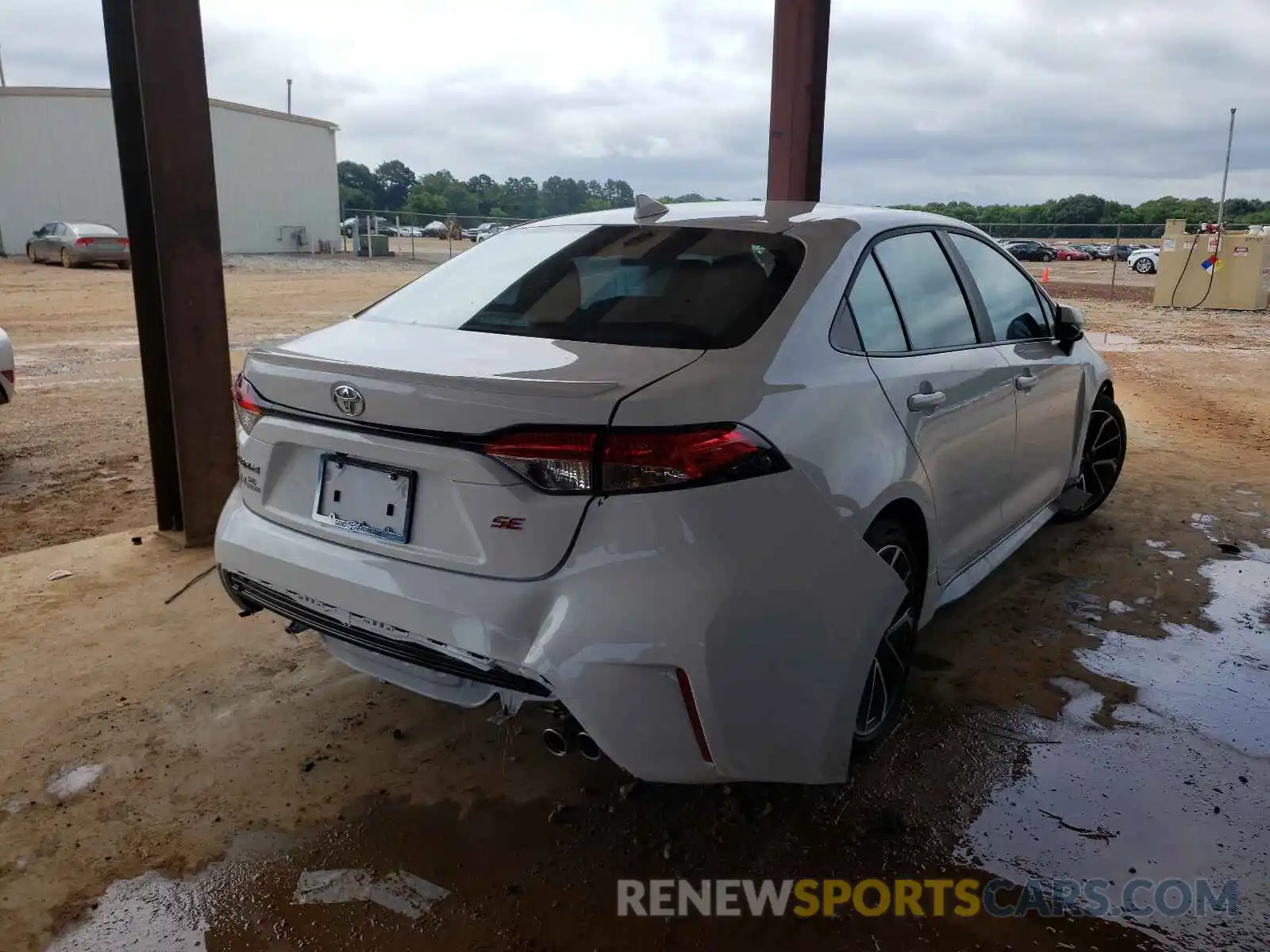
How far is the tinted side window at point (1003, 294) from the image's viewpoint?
3756 mm

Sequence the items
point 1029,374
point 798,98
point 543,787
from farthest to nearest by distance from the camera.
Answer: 1. point 798,98
2. point 1029,374
3. point 543,787

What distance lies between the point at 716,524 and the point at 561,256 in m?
1.34

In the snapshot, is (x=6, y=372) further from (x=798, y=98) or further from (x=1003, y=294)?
(x=1003, y=294)

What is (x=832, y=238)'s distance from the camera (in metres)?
2.92

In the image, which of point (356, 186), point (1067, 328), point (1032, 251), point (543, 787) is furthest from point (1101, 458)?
point (356, 186)

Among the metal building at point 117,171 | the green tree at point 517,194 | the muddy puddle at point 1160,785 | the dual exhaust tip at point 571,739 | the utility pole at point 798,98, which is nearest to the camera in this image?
the dual exhaust tip at point 571,739

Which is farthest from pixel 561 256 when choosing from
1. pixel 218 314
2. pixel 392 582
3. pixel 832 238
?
pixel 218 314

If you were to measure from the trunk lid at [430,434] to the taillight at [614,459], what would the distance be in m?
0.03

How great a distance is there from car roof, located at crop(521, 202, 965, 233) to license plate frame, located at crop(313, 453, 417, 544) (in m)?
1.33

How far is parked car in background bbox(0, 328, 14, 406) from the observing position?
21.5ft

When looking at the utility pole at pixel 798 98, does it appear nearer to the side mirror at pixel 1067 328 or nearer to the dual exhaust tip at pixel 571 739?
the side mirror at pixel 1067 328

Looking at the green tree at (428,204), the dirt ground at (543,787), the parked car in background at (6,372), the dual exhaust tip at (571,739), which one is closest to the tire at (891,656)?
the dirt ground at (543,787)

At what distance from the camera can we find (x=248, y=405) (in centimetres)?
265

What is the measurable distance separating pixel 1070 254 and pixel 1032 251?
4066 millimetres
